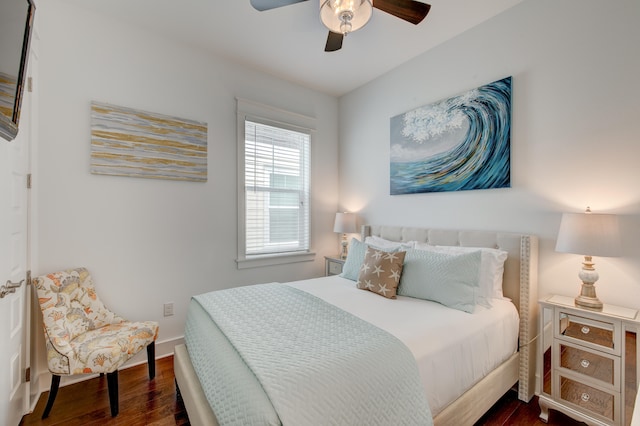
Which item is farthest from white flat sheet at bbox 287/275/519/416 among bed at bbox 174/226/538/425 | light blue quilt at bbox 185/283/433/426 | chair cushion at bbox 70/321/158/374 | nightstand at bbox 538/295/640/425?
chair cushion at bbox 70/321/158/374

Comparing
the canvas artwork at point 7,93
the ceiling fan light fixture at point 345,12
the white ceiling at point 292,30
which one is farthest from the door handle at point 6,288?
the ceiling fan light fixture at point 345,12

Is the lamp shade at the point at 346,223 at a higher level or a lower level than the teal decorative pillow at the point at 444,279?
higher

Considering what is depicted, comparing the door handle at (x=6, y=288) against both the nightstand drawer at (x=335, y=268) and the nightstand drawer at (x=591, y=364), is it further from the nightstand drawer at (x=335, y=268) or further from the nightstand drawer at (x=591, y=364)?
the nightstand drawer at (x=591, y=364)

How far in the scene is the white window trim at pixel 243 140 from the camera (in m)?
2.99

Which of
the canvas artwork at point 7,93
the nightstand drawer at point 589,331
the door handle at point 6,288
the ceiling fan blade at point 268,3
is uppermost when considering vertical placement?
the ceiling fan blade at point 268,3

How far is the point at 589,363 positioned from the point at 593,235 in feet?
2.52

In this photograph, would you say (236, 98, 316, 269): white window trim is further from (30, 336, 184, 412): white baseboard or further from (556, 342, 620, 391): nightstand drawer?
(556, 342, 620, 391): nightstand drawer

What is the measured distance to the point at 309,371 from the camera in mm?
1065

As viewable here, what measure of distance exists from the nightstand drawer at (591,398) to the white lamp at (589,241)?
1.56ft

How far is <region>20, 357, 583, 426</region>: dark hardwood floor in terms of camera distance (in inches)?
68.6

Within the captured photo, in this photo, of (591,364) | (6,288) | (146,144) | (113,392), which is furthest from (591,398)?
(146,144)

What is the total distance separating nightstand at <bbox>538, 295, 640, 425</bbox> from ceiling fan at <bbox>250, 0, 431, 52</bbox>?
206cm

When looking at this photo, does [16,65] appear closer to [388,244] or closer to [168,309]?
[168,309]

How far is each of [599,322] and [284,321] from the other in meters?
1.83
